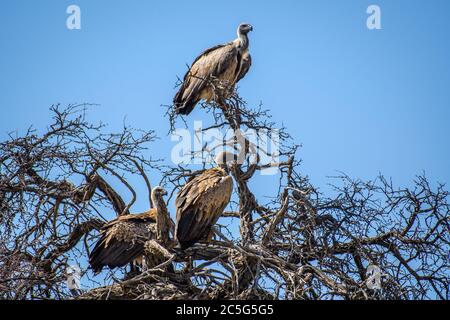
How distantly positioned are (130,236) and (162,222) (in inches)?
13.7

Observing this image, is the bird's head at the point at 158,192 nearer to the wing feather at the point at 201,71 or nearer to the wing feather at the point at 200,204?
the wing feather at the point at 200,204

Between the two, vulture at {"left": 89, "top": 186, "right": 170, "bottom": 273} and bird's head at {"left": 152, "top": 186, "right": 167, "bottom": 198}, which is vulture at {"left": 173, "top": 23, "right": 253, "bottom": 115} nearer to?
bird's head at {"left": 152, "top": 186, "right": 167, "bottom": 198}

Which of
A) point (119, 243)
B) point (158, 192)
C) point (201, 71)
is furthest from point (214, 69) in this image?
point (119, 243)

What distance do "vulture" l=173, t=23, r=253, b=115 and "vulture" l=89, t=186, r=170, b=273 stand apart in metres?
1.84

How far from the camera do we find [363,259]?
10.3 m

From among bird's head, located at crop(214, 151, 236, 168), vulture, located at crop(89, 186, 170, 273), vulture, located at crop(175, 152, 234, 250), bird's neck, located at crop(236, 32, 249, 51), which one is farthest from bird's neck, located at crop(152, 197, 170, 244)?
bird's neck, located at crop(236, 32, 249, 51)

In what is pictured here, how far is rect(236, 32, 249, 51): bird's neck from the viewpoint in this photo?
1367 centimetres

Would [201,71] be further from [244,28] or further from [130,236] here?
[130,236]

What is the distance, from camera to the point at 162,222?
1047 cm

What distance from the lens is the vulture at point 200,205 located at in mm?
10398

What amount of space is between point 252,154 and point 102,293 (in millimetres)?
2185

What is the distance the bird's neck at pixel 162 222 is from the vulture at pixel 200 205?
129 mm

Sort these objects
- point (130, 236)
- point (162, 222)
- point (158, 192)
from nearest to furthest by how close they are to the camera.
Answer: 1. point (162, 222)
2. point (130, 236)
3. point (158, 192)

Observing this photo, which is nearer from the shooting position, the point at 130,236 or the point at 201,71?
the point at 130,236
